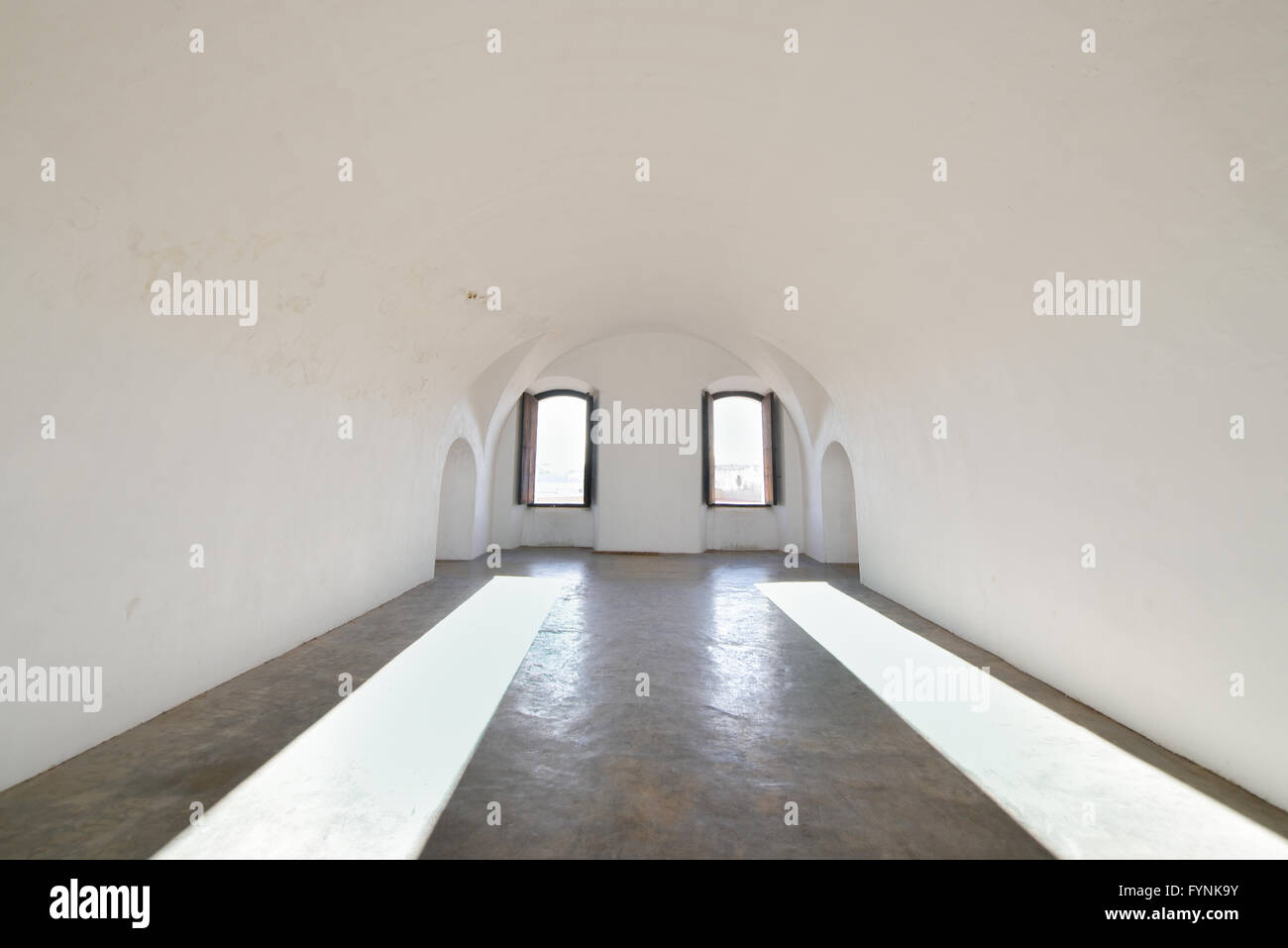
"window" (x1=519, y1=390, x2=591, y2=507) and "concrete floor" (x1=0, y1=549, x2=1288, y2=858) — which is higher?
"window" (x1=519, y1=390, x2=591, y2=507)

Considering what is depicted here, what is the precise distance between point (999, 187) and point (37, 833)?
488cm

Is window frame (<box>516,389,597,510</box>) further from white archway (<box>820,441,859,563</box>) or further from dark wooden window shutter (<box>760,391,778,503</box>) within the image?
white archway (<box>820,441,859,563</box>)

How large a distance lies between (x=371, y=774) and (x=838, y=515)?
863cm

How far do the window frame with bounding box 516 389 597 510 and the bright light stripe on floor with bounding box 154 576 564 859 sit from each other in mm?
7815

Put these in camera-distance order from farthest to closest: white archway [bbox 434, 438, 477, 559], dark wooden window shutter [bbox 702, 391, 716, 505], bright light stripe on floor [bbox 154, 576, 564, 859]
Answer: dark wooden window shutter [bbox 702, 391, 716, 505], white archway [bbox 434, 438, 477, 559], bright light stripe on floor [bbox 154, 576, 564, 859]

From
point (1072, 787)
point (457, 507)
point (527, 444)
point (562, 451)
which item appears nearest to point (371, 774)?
point (1072, 787)

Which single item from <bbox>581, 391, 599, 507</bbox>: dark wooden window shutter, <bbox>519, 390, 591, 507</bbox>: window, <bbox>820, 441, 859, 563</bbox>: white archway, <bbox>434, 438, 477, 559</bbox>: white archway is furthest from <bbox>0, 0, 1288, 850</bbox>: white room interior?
<bbox>519, 390, 591, 507</bbox>: window

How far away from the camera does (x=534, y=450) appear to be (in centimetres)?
1172

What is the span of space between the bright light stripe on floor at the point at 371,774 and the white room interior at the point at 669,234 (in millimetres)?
1018

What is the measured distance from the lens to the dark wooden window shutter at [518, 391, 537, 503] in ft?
37.7

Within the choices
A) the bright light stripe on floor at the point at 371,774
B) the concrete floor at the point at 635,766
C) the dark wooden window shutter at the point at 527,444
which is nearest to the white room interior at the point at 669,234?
the concrete floor at the point at 635,766

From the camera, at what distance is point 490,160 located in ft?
11.1
